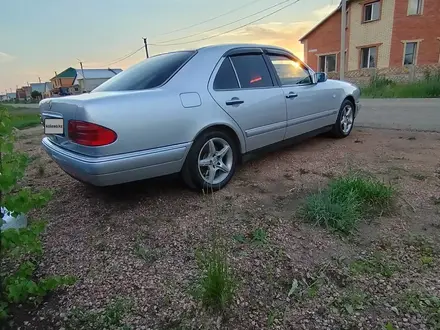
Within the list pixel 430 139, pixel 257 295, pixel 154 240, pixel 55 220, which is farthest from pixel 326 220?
pixel 430 139

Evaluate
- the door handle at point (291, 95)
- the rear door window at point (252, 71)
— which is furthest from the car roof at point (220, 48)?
the door handle at point (291, 95)

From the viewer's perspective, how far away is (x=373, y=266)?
2047 millimetres

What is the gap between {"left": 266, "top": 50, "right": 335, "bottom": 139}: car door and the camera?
393 cm

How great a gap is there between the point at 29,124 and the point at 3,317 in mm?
10624

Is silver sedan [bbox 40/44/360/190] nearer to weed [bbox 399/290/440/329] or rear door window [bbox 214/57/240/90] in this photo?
rear door window [bbox 214/57/240/90]

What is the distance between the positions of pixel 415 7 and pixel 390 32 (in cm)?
193

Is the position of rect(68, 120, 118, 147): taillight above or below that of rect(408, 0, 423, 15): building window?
below

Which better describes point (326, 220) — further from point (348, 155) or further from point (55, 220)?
point (55, 220)

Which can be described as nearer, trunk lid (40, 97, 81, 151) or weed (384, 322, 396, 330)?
weed (384, 322, 396, 330)

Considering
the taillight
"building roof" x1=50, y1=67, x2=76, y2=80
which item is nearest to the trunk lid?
the taillight

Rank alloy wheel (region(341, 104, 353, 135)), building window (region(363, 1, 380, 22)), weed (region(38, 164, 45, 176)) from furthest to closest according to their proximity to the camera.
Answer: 1. building window (region(363, 1, 380, 22))
2. alloy wheel (region(341, 104, 353, 135))
3. weed (region(38, 164, 45, 176))

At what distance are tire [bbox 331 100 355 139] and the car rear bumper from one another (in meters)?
3.12

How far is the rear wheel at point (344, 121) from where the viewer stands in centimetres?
505

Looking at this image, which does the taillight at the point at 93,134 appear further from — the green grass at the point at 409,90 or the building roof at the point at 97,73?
the building roof at the point at 97,73
